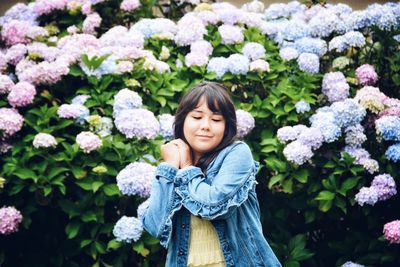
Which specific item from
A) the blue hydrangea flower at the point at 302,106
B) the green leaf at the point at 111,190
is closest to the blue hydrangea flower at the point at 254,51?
the blue hydrangea flower at the point at 302,106

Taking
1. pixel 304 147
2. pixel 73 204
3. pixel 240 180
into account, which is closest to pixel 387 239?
pixel 304 147

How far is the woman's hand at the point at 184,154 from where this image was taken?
96.5 inches

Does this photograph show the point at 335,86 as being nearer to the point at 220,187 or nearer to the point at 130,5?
the point at 130,5

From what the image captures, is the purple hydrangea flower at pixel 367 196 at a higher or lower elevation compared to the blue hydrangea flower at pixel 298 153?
lower

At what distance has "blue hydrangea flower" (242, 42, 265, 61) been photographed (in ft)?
13.8

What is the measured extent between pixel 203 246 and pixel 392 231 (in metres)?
1.45

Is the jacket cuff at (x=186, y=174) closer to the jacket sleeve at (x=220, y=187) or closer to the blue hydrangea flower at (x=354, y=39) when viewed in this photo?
the jacket sleeve at (x=220, y=187)

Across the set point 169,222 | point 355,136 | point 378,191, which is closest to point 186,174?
point 169,222

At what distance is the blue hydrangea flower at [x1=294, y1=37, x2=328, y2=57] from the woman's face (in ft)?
6.60

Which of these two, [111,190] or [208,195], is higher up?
[208,195]

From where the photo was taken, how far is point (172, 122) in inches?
144

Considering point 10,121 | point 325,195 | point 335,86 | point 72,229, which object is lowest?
point 72,229

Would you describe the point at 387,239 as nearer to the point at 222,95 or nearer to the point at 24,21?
the point at 222,95

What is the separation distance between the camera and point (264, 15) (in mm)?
5059
